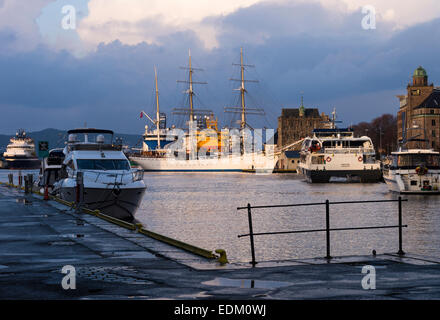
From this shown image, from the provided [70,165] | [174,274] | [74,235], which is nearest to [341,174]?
[70,165]

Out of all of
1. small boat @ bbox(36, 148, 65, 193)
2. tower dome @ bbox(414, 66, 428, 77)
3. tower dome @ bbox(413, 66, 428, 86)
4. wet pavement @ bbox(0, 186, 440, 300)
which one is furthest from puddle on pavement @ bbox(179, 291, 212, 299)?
tower dome @ bbox(414, 66, 428, 77)

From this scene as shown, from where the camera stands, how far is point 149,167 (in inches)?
7288

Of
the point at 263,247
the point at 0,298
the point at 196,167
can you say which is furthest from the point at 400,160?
the point at 196,167

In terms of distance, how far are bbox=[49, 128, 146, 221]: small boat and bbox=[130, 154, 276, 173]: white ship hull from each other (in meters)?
133

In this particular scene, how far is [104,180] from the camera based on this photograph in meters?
32.8

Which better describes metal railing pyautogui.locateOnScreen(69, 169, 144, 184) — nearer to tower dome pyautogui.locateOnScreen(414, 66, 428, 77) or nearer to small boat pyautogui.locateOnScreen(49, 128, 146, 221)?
small boat pyautogui.locateOnScreen(49, 128, 146, 221)

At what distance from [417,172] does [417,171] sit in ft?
0.44

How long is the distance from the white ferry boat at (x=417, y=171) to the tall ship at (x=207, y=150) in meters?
104

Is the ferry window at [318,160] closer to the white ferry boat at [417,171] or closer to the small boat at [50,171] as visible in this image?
the white ferry boat at [417,171]

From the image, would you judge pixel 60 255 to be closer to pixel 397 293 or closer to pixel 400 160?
pixel 397 293

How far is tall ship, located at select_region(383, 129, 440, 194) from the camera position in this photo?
190 ft

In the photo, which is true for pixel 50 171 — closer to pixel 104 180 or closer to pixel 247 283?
pixel 104 180

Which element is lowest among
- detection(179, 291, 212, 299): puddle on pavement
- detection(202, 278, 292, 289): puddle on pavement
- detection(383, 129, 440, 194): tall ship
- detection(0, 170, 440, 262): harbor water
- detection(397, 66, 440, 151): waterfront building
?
detection(0, 170, 440, 262): harbor water

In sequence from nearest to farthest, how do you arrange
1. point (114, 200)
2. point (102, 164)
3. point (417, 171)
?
1. point (114, 200)
2. point (102, 164)
3. point (417, 171)
